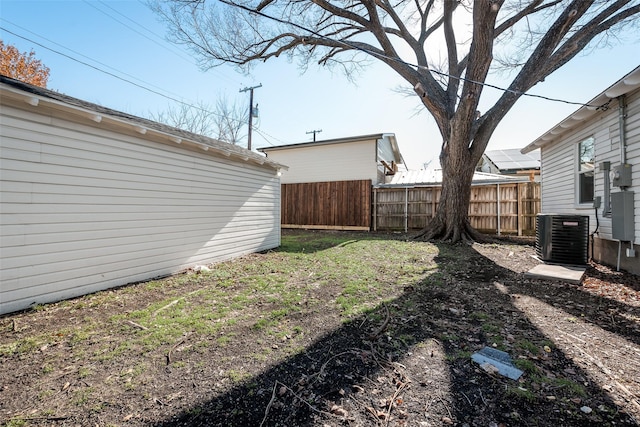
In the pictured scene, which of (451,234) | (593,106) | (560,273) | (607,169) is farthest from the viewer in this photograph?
(451,234)

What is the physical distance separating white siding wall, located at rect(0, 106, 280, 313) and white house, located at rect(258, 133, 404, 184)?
7.85m

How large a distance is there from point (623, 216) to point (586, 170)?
6.84 ft

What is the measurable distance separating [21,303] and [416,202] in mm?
11214

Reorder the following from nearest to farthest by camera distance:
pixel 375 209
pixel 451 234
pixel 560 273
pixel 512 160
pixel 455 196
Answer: pixel 560 273 < pixel 455 196 < pixel 451 234 < pixel 375 209 < pixel 512 160

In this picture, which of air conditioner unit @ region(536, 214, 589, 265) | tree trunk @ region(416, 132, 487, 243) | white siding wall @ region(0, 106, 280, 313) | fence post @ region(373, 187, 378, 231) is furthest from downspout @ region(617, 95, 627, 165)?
fence post @ region(373, 187, 378, 231)

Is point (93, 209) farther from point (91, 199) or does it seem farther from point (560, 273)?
point (560, 273)

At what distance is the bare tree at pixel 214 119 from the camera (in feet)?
61.3

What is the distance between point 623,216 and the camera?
440 centimetres

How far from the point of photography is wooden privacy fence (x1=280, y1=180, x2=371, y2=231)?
12.1 meters

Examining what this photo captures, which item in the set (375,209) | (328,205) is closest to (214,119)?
(328,205)

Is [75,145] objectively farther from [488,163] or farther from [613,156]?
[488,163]

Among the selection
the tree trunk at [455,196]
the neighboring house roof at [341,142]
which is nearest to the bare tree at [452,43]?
the tree trunk at [455,196]

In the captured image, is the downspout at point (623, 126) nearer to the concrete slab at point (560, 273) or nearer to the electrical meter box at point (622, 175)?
the electrical meter box at point (622, 175)

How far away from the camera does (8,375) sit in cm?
194
